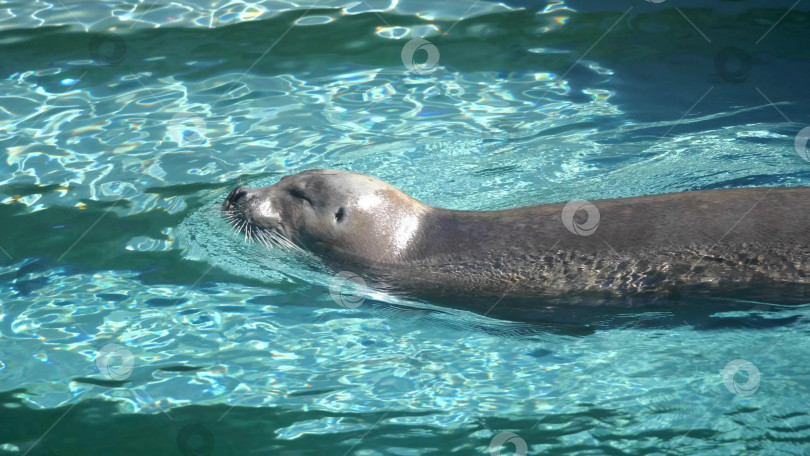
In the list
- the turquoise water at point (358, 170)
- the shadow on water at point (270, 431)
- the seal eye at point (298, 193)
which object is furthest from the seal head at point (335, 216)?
the shadow on water at point (270, 431)

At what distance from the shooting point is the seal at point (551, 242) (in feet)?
14.6

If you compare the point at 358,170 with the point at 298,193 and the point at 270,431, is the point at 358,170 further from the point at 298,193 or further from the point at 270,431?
the point at 270,431

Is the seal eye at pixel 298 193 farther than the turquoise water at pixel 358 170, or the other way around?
the seal eye at pixel 298 193

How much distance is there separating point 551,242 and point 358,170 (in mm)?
2366

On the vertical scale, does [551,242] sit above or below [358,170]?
below

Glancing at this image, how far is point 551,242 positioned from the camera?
4.79 m

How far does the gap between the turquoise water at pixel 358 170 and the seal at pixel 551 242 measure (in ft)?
0.54

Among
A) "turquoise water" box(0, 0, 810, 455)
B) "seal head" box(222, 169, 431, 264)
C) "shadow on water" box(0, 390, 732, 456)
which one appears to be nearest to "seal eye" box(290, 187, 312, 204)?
"seal head" box(222, 169, 431, 264)

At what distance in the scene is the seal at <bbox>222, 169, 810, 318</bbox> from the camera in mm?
4453

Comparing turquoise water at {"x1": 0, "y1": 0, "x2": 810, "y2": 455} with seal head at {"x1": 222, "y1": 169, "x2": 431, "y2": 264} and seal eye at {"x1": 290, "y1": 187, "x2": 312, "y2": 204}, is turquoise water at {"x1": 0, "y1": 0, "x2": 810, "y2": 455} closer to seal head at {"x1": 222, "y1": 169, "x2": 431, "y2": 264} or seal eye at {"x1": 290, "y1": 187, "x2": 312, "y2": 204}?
seal head at {"x1": 222, "y1": 169, "x2": 431, "y2": 264}

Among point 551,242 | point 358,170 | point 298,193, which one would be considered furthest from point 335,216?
point 358,170

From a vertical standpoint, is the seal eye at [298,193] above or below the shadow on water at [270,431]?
above

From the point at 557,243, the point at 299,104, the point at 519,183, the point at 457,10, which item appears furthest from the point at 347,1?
the point at 557,243

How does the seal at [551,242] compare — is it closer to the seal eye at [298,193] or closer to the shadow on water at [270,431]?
the seal eye at [298,193]
